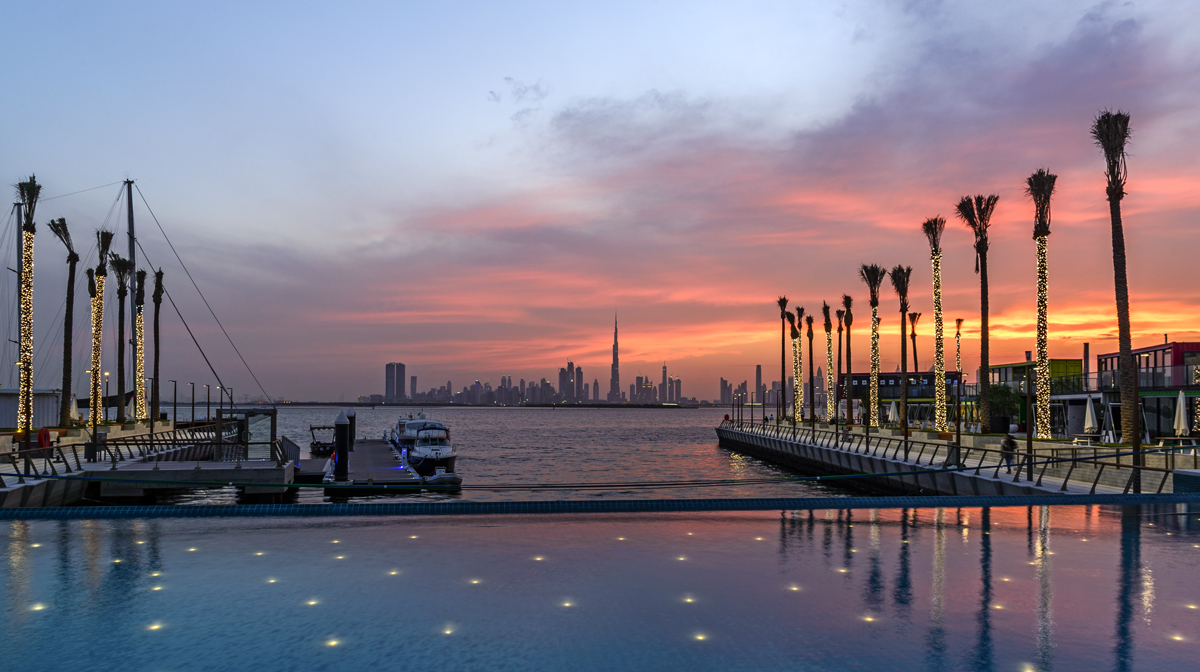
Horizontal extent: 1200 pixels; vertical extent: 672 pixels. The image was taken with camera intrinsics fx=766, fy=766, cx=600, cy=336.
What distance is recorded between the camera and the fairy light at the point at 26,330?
34031mm

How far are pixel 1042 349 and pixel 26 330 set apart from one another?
155 ft

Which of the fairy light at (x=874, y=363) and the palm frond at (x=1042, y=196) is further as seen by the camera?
the fairy light at (x=874, y=363)

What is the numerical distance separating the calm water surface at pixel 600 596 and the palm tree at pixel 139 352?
162ft

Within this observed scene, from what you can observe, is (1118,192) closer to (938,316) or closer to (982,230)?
(982,230)

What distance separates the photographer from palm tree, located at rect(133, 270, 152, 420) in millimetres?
54219

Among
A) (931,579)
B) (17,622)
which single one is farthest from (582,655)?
(17,622)

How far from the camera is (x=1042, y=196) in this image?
114 ft

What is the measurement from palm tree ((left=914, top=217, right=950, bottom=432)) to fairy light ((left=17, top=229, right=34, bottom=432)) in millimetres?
45602

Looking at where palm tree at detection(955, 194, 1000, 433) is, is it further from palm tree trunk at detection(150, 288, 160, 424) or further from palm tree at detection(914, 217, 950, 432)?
palm tree trunk at detection(150, 288, 160, 424)

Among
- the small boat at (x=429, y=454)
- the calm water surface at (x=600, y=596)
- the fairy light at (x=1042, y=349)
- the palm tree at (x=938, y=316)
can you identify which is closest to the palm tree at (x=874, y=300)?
the palm tree at (x=938, y=316)

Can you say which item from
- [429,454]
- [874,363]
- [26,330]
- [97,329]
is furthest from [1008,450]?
[97,329]

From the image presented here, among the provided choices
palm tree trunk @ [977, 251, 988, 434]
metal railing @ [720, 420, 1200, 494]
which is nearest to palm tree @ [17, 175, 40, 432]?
metal railing @ [720, 420, 1200, 494]

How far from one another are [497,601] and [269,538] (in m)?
4.72

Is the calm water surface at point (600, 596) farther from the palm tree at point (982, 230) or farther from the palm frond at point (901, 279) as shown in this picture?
the palm frond at point (901, 279)
